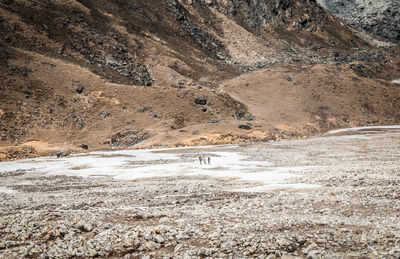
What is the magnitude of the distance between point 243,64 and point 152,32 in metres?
21.5

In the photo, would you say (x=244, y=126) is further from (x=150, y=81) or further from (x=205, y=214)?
(x=205, y=214)

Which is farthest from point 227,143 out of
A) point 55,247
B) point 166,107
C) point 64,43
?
point 64,43

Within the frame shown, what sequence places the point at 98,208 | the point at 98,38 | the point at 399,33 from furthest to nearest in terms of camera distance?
the point at 399,33, the point at 98,38, the point at 98,208

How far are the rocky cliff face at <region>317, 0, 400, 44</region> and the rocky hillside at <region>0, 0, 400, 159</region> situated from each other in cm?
6390

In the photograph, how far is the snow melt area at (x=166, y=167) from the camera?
1727cm

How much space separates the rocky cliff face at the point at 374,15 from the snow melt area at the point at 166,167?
130509 mm

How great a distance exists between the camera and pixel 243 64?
71875 mm

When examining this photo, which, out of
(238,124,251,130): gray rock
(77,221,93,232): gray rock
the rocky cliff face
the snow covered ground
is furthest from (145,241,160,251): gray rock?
the rocky cliff face

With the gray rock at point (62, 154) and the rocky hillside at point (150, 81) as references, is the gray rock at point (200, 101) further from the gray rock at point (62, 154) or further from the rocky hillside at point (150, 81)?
the gray rock at point (62, 154)

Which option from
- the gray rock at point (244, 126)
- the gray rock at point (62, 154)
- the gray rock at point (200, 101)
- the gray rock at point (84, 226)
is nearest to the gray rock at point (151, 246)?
the gray rock at point (84, 226)

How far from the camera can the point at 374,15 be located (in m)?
141

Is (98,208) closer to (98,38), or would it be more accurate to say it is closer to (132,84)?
(132,84)

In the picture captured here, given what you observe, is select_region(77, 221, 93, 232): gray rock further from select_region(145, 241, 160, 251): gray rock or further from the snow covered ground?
the snow covered ground

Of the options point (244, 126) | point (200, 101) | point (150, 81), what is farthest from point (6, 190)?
point (150, 81)
